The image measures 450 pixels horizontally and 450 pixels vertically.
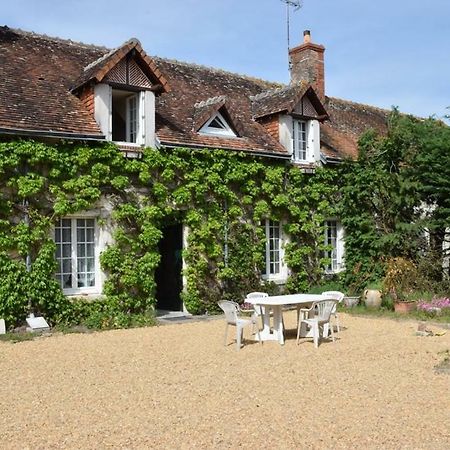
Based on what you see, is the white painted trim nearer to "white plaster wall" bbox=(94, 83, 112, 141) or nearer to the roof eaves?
the roof eaves

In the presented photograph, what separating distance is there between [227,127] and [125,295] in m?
5.58

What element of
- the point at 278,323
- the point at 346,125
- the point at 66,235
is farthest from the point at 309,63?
the point at 278,323

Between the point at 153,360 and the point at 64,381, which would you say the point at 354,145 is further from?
the point at 64,381

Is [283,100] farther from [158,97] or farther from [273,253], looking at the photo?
[273,253]

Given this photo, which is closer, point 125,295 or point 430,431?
point 430,431

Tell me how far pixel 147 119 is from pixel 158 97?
2353 millimetres

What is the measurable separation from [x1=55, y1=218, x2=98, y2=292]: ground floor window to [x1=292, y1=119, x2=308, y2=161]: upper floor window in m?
6.84

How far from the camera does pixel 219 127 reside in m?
15.6

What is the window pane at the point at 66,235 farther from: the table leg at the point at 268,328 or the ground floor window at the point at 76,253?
the table leg at the point at 268,328

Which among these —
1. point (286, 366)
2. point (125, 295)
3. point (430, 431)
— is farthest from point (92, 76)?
point (430, 431)

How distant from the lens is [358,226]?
1664 cm

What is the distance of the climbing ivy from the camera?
11766 mm

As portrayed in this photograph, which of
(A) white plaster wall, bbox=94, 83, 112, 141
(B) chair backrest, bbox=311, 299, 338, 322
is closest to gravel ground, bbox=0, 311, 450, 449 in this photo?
(B) chair backrest, bbox=311, 299, 338, 322

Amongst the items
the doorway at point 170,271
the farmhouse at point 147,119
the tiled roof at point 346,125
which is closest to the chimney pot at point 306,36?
the farmhouse at point 147,119
